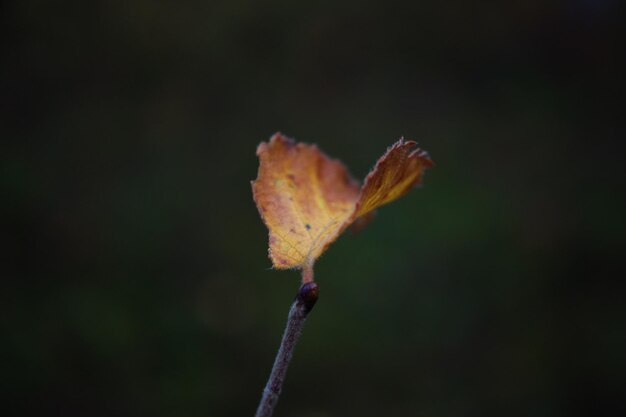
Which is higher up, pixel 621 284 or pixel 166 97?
pixel 166 97

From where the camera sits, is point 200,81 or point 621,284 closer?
point 621,284

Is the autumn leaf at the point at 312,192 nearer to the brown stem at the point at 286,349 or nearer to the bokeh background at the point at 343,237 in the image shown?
the brown stem at the point at 286,349

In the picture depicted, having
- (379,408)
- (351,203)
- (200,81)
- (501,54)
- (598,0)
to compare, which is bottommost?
(351,203)

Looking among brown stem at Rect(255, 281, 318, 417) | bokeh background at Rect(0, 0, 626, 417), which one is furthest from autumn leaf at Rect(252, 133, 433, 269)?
bokeh background at Rect(0, 0, 626, 417)

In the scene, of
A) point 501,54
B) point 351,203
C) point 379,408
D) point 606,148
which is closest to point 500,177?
point 606,148

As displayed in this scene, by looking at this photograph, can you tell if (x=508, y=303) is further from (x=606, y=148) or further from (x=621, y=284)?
(x=606, y=148)

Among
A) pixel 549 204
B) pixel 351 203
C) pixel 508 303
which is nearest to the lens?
pixel 351 203

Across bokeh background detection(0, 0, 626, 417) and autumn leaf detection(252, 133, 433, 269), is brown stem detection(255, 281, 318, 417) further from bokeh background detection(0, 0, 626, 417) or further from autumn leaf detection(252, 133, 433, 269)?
bokeh background detection(0, 0, 626, 417)
